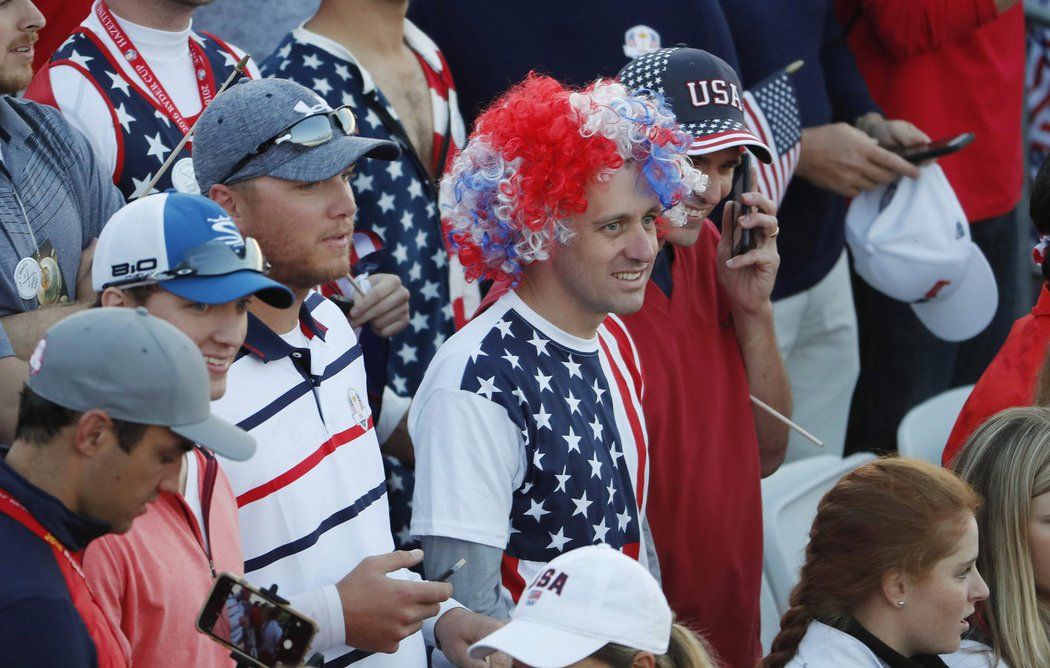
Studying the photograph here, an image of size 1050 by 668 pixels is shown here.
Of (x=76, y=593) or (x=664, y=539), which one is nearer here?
(x=76, y=593)

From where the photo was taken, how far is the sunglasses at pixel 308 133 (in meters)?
2.91


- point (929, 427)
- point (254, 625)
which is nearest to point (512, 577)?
point (254, 625)

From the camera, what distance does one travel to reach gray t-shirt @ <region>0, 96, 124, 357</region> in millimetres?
2838

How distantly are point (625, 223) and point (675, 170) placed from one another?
6.7 inches

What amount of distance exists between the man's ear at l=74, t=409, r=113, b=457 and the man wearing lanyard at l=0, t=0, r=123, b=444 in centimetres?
60

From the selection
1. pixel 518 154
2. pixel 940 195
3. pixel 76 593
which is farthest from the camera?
pixel 940 195

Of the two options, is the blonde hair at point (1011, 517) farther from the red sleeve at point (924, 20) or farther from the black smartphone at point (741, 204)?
the red sleeve at point (924, 20)

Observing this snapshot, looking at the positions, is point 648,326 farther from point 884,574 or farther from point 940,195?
point 940,195

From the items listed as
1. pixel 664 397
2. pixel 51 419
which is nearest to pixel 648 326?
pixel 664 397

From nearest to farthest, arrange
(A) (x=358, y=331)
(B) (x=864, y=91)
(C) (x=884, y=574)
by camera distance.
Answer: (C) (x=884, y=574) → (A) (x=358, y=331) → (B) (x=864, y=91)

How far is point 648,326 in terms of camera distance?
3.60 m

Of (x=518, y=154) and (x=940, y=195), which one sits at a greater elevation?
(x=518, y=154)

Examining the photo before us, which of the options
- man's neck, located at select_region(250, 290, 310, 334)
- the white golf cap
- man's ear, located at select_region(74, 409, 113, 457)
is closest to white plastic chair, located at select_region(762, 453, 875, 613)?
the white golf cap

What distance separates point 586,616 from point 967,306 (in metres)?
3.06
